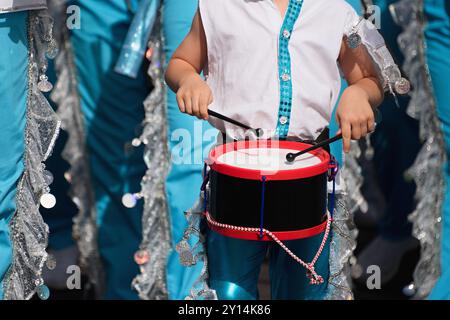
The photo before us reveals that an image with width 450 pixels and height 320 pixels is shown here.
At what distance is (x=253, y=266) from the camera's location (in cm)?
262

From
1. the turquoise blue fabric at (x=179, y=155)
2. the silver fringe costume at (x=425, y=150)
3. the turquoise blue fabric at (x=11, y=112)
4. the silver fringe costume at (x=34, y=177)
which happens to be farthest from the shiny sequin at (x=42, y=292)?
the silver fringe costume at (x=425, y=150)

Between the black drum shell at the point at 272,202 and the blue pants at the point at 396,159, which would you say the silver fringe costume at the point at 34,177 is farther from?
the blue pants at the point at 396,159

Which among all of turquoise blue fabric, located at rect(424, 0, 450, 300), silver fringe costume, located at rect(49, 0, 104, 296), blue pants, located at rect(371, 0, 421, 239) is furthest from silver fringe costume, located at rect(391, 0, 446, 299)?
silver fringe costume, located at rect(49, 0, 104, 296)

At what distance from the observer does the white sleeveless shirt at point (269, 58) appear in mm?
2531

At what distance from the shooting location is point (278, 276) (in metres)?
2.70

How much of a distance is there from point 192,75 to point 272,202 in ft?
1.09

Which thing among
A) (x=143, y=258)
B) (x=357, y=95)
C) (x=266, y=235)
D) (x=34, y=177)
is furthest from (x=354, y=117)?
(x=143, y=258)

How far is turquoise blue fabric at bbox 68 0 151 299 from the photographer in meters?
3.42

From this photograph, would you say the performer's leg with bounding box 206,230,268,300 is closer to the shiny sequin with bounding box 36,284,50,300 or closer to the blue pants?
the shiny sequin with bounding box 36,284,50,300

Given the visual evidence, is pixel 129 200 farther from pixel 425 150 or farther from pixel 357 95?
pixel 357 95

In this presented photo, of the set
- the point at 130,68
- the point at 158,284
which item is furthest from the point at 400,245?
the point at 130,68

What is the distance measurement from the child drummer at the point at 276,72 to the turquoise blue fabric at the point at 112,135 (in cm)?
83
